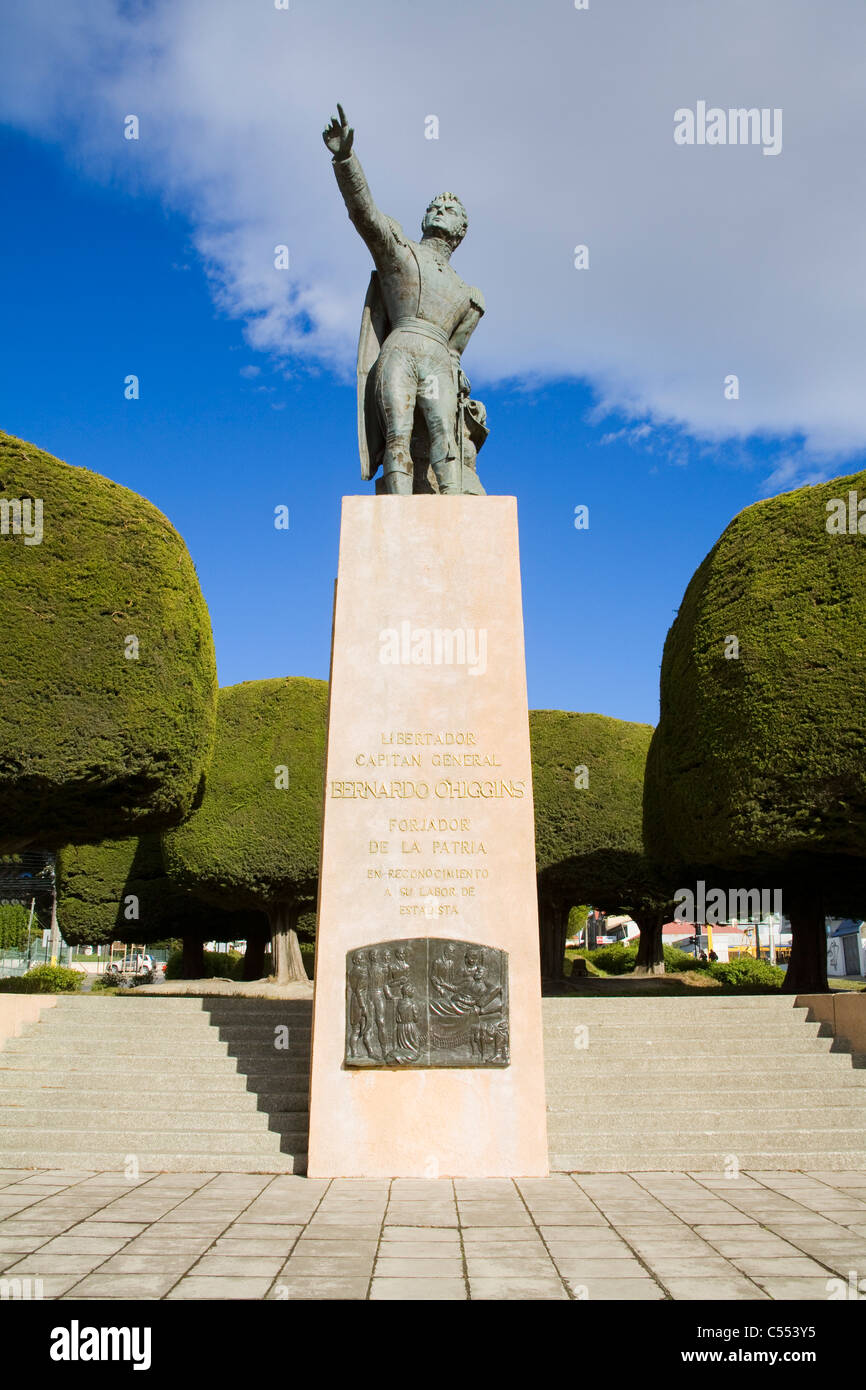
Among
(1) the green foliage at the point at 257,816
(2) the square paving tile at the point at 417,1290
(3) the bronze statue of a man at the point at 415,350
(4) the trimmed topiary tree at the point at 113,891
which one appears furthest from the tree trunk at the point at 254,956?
(2) the square paving tile at the point at 417,1290

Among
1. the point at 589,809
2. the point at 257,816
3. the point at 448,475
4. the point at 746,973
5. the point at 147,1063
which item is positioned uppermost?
the point at 448,475

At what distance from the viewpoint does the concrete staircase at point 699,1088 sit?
6.97 meters

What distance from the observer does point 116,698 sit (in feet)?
38.5

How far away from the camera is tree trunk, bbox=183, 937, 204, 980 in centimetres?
2698

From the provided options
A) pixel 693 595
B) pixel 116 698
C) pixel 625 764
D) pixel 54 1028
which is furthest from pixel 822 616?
pixel 625 764

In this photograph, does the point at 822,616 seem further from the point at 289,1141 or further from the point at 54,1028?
the point at 54,1028

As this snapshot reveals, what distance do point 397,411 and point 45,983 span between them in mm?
13867

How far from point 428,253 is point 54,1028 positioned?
8.96 metres

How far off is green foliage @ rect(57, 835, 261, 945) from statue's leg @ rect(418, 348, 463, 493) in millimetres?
18610

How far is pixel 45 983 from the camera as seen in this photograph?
17375 mm

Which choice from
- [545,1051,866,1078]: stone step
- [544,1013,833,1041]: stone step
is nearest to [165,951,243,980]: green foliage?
[544,1013,833,1041]: stone step

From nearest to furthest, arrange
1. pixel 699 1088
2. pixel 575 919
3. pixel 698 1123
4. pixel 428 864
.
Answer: pixel 428 864 < pixel 698 1123 < pixel 699 1088 < pixel 575 919

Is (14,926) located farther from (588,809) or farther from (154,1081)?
(154,1081)

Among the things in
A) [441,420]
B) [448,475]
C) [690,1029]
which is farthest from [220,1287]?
[441,420]
